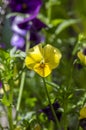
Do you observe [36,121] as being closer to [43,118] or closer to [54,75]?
[43,118]

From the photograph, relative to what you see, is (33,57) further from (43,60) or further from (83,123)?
(83,123)

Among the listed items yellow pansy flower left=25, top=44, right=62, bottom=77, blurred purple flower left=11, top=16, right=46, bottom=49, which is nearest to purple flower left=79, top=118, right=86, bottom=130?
yellow pansy flower left=25, top=44, right=62, bottom=77

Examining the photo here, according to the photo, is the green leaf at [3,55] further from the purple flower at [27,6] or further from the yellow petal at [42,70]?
the purple flower at [27,6]

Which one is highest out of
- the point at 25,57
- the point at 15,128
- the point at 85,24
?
the point at 85,24

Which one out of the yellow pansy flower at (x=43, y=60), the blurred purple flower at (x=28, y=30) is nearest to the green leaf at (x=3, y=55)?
the yellow pansy flower at (x=43, y=60)

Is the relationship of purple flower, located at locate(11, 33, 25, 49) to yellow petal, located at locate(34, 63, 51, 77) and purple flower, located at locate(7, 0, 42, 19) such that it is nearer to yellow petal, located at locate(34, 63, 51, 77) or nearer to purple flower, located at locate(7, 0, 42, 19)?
purple flower, located at locate(7, 0, 42, 19)

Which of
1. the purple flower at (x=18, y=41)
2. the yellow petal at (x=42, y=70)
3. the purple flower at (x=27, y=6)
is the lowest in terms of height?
the yellow petal at (x=42, y=70)

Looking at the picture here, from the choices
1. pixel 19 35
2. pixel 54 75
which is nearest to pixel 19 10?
pixel 19 35
